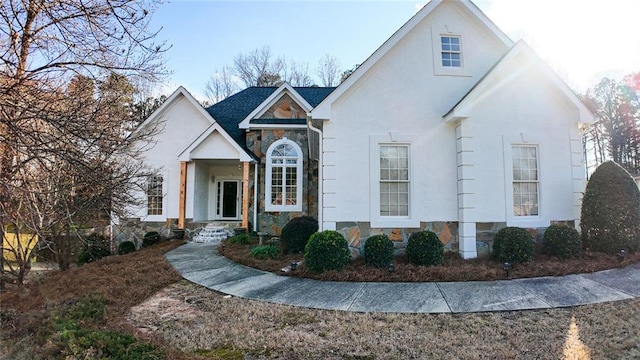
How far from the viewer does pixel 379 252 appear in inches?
295

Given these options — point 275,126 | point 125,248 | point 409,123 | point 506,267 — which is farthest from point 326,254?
point 125,248

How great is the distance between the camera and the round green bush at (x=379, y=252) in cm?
745

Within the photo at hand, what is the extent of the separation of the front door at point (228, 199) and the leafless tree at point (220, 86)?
19.9 m

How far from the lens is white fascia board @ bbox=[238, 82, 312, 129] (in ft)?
44.4

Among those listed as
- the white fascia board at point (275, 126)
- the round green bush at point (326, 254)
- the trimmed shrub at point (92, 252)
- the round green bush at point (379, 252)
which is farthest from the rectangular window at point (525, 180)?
the trimmed shrub at point (92, 252)

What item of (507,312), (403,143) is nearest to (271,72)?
(403,143)

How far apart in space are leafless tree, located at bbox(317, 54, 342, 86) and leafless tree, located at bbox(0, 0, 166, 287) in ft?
87.2

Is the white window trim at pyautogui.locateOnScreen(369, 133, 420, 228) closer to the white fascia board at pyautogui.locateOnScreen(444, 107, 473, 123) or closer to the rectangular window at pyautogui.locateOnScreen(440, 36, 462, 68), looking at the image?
the white fascia board at pyautogui.locateOnScreen(444, 107, 473, 123)

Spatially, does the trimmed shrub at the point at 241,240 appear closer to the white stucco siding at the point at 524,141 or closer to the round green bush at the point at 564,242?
the white stucco siding at the point at 524,141

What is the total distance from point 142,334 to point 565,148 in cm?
1015

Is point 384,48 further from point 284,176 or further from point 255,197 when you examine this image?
point 255,197

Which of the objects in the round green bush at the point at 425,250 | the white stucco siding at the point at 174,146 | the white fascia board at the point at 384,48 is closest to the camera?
the round green bush at the point at 425,250

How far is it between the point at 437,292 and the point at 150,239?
447 inches

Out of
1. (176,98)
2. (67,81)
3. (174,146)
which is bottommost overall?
(67,81)
